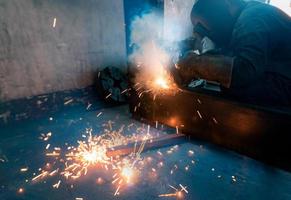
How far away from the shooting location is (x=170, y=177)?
2.63m

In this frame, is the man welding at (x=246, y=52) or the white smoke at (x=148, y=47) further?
the white smoke at (x=148, y=47)

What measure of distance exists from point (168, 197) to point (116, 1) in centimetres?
386

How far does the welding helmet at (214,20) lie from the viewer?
9.59ft

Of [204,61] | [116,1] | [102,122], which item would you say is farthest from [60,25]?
[204,61]

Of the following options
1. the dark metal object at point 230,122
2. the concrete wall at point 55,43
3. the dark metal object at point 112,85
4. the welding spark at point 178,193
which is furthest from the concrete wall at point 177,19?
the welding spark at point 178,193

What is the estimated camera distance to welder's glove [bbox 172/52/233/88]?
8.86 ft

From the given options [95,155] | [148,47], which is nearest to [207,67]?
[95,155]

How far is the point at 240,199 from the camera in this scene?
2.30m

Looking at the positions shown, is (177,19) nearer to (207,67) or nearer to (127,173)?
(207,67)

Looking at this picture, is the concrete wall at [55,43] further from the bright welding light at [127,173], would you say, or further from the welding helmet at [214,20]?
the bright welding light at [127,173]

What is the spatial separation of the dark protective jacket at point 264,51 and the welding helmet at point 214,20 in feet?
0.68

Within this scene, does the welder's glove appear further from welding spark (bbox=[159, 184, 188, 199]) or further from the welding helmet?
welding spark (bbox=[159, 184, 188, 199])

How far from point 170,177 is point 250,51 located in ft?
4.87

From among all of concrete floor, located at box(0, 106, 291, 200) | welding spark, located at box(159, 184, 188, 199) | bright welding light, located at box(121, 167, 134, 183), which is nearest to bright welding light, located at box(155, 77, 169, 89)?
concrete floor, located at box(0, 106, 291, 200)
